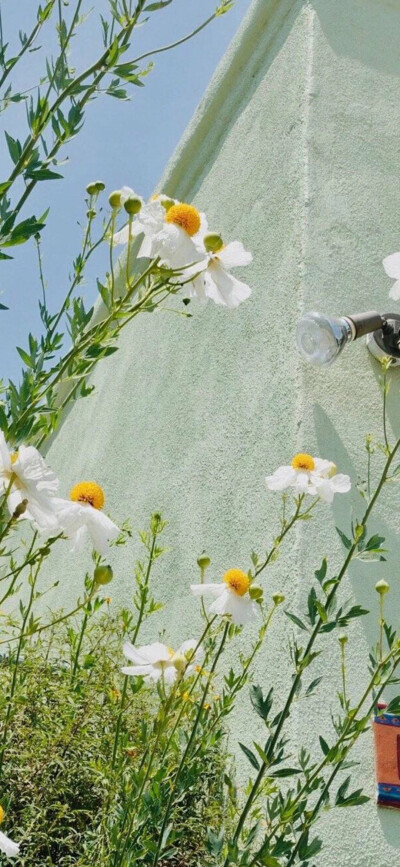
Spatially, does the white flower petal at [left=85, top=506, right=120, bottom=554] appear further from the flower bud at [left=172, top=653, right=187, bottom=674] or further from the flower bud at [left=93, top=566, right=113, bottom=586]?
the flower bud at [left=172, top=653, right=187, bottom=674]

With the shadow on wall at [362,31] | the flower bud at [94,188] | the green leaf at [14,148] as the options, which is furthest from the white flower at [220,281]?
the shadow on wall at [362,31]

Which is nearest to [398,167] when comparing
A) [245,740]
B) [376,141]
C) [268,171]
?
[376,141]

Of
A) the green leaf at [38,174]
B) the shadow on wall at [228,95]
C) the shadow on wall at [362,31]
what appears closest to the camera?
the green leaf at [38,174]

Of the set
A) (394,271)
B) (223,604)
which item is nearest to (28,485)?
(223,604)

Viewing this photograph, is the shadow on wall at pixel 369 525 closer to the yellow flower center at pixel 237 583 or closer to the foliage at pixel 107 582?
the foliage at pixel 107 582

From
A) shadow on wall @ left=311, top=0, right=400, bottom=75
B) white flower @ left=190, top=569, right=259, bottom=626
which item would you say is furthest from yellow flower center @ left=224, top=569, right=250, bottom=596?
shadow on wall @ left=311, top=0, right=400, bottom=75

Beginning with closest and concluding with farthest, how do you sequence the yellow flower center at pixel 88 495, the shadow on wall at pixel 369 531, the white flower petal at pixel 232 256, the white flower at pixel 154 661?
1. the yellow flower center at pixel 88 495
2. the white flower petal at pixel 232 256
3. the white flower at pixel 154 661
4. the shadow on wall at pixel 369 531

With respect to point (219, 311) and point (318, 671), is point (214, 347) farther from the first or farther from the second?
point (318, 671)
